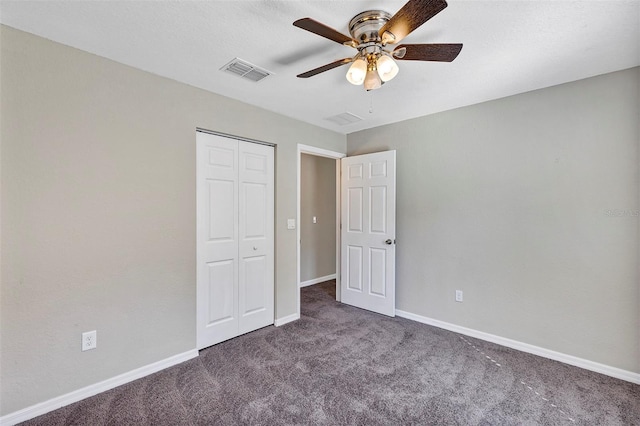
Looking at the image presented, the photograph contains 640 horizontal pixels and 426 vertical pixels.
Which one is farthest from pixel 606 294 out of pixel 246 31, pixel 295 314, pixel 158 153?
pixel 158 153

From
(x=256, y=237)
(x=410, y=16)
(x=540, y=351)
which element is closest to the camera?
(x=410, y=16)

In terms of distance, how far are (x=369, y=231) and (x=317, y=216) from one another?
161cm

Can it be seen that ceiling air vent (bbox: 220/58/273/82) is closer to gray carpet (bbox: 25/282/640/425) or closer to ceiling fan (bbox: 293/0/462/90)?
ceiling fan (bbox: 293/0/462/90)

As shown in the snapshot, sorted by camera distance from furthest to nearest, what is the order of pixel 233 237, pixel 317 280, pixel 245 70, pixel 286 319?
pixel 317 280 < pixel 286 319 < pixel 233 237 < pixel 245 70

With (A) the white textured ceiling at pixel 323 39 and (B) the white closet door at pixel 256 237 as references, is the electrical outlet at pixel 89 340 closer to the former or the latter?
(B) the white closet door at pixel 256 237

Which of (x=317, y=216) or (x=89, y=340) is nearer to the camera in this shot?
(x=89, y=340)

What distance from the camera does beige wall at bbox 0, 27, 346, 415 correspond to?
1.76 m

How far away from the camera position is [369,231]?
12.1ft

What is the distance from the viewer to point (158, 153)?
234 centimetres

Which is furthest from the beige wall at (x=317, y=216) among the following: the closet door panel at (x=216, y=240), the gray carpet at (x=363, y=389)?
the gray carpet at (x=363, y=389)

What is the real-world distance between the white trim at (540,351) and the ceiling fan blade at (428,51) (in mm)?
2643

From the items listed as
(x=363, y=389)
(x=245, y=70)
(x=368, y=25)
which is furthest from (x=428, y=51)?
(x=363, y=389)

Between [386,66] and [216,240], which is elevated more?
[386,66]

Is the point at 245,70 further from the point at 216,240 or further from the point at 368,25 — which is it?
the point at 216,240
